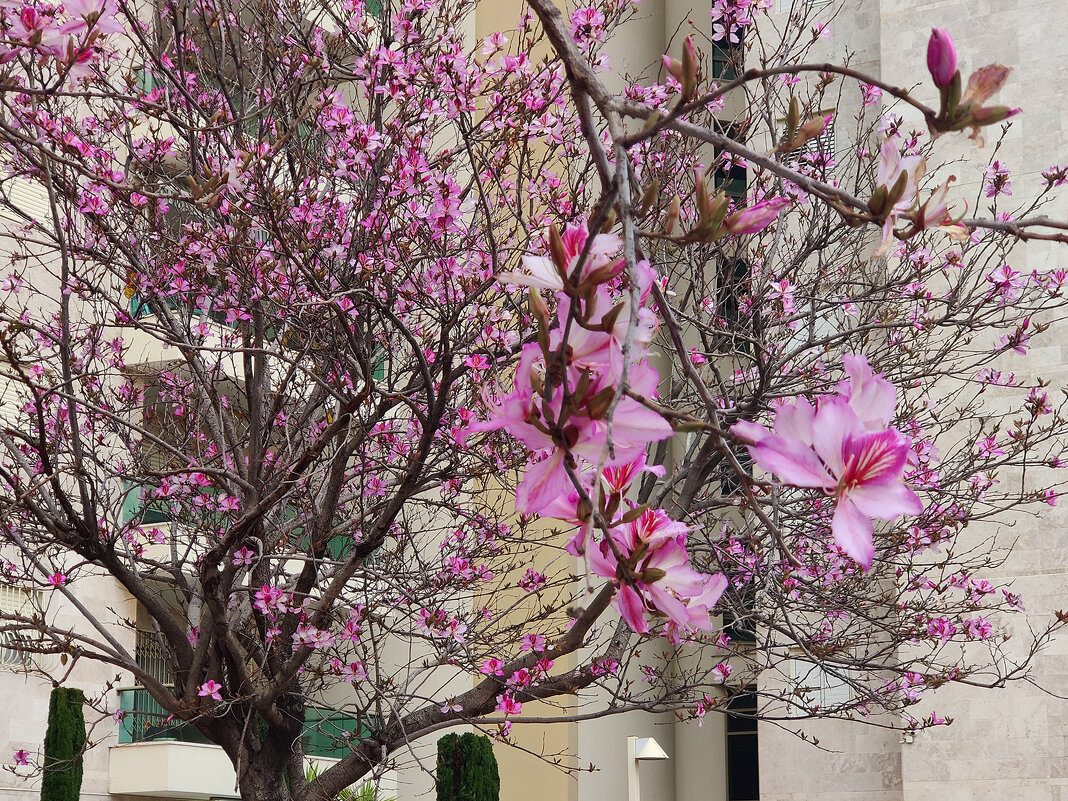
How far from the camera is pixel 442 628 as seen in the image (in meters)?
6.77

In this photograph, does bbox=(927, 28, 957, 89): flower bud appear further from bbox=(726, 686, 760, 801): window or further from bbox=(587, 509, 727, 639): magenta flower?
bbox=(726, 686, 760, 801): window

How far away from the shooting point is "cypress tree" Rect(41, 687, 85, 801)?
458 inches

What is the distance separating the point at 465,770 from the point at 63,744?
12.6 ft

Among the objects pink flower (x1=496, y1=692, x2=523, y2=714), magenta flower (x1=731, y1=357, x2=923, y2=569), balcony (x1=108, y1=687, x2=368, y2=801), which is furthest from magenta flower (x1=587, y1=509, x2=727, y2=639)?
balcony (x1=108, y1=687, x2=368, y2=801)

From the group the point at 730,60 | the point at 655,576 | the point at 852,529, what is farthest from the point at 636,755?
the point at 852,529

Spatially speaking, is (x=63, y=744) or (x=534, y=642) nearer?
(x=534, y=642)

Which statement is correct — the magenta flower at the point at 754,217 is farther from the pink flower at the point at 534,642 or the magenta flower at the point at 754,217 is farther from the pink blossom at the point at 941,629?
the pink blossom at the point at 941,629

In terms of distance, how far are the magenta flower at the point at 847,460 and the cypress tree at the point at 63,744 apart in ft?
38.0

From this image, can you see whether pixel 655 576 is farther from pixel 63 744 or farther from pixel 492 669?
pixel 63 744

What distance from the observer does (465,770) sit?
12172 millimetres

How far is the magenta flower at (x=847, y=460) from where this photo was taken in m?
1.12

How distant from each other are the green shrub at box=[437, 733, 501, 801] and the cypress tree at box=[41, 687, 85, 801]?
344 cm

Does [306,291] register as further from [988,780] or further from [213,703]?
[988,780]

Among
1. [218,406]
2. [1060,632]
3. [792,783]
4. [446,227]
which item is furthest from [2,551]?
[1060,632]
